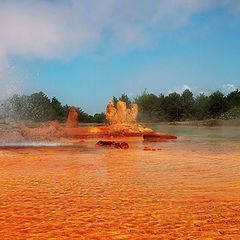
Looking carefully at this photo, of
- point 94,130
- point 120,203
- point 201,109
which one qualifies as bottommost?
point 120,203

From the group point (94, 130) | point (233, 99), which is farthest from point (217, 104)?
point (94, 130)

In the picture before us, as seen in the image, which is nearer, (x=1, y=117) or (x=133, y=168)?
(x=133, y=168)

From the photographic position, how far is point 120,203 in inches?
124

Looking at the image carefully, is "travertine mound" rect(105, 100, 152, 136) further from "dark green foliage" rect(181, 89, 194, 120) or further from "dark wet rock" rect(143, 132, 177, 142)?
"dark green foliage" rect(181, 89, 194, 120)

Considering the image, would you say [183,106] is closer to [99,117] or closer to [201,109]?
[201,109]

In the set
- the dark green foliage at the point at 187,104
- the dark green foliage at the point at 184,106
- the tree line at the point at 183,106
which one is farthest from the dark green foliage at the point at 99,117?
the dark green foliage at the point at 187,104

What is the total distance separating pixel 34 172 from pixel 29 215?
7.81ft

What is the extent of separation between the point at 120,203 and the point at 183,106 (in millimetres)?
50045

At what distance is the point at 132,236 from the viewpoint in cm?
227

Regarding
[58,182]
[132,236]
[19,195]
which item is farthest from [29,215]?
[58,182]

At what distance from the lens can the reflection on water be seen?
7.80 ft

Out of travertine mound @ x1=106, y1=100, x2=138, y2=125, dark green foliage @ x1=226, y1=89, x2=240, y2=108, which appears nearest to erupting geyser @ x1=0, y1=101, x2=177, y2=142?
travertine mound @ x1=106, y1=100, x2=138, y2=125

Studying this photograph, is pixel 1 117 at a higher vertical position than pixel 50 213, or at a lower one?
higher

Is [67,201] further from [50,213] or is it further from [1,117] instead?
[1,117]
